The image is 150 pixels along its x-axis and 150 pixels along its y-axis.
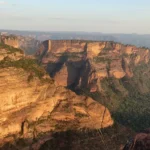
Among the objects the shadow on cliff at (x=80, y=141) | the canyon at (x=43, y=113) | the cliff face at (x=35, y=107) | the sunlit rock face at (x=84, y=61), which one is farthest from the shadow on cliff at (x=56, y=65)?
the shadow on cliff at (x=80, y=141)

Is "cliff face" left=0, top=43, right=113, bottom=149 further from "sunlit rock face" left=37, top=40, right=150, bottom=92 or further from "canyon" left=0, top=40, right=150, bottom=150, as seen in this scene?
"sunlit rock face" left=37, top=40, right=150, bottom=92

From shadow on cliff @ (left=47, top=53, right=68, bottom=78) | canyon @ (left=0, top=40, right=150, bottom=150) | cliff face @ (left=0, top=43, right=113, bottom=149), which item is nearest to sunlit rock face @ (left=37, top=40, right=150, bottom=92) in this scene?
shadow on cliff @ (left=47, top=53, right=68, bottom=78)

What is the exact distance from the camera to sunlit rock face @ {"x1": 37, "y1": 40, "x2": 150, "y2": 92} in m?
136

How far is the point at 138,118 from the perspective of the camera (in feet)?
384

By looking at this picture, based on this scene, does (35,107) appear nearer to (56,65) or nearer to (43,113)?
(43,113)

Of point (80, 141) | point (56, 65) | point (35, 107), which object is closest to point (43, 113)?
point (35, 107)

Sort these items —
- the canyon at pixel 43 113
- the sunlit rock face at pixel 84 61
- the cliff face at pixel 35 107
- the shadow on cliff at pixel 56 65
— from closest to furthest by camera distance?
1. the cliff face at pixel 35 107
2. the canyon at pixel 43 113
3. the sunlit rock face at pixel 84 61
4. the shadow on cliff at pixel 56 65

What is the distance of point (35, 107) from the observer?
62.2 meters

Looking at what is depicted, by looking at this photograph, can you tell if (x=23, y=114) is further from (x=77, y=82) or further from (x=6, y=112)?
(x=77, y=82)

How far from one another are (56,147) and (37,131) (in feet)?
15.3

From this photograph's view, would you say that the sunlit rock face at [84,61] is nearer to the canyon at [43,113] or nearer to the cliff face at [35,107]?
the canyon at [43,113]

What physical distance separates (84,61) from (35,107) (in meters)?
86.9

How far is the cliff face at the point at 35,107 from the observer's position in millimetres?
58250

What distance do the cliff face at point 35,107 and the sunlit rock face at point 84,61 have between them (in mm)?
58894
